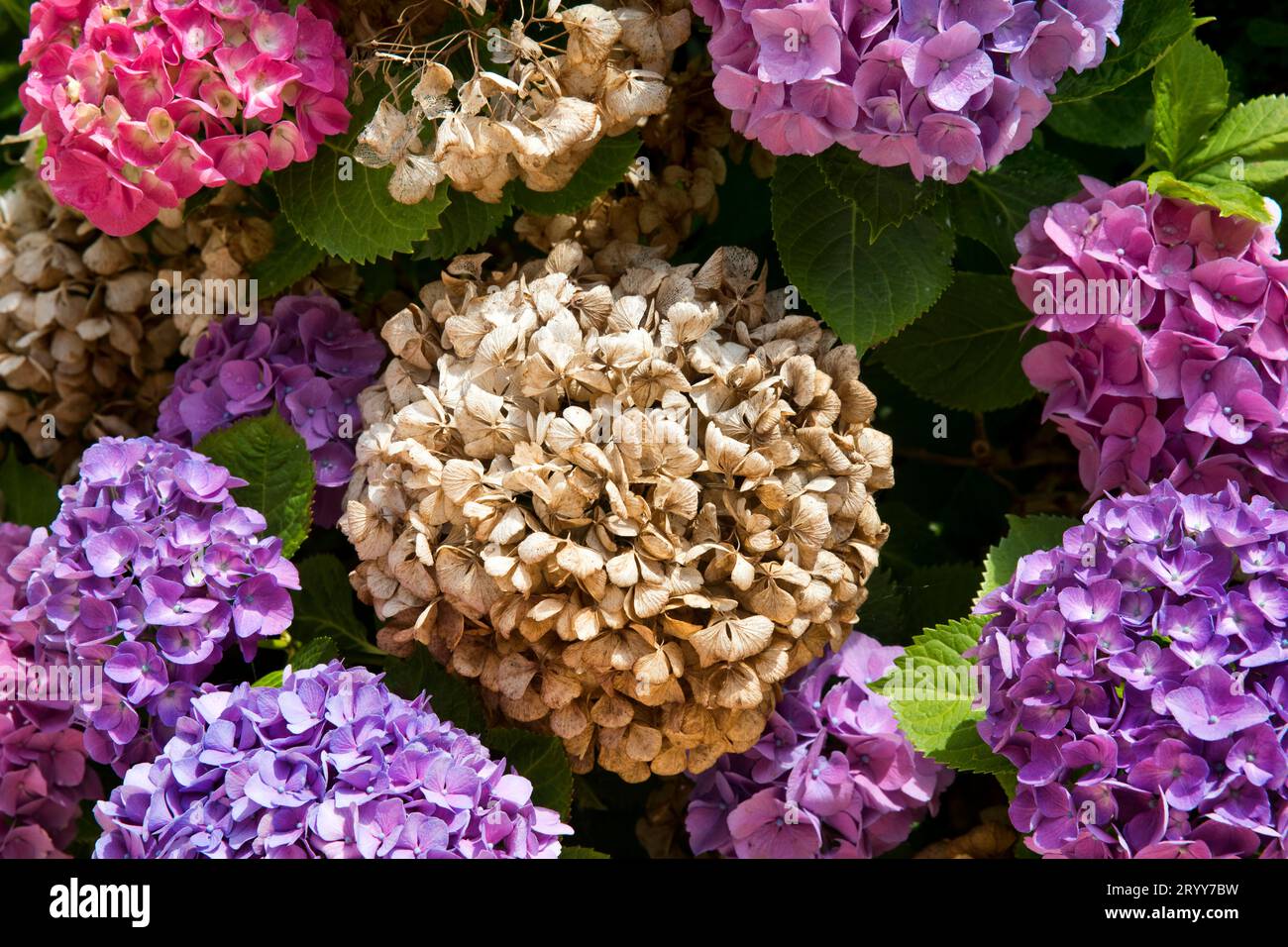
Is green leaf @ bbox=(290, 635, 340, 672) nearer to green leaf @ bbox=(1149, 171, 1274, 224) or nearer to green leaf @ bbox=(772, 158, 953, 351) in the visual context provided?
green leaf @ bbox=(772, 158, 953, 351)

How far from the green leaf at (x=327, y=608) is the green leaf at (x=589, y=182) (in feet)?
1.30

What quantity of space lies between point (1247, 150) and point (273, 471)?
94cm

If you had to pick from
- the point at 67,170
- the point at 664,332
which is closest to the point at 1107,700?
the point at 664,332

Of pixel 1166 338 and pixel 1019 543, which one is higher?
pixel 1166 338

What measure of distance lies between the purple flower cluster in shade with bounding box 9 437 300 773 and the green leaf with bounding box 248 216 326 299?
227mm

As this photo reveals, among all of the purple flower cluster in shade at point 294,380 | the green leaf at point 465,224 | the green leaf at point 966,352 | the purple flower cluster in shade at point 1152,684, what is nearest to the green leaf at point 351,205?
the green leaf at point 465,224

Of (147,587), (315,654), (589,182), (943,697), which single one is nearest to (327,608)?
(315,654)

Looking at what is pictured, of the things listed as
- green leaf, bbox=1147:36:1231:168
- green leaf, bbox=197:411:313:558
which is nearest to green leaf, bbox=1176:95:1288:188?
green leaf, bbox=1147:36:1231:168

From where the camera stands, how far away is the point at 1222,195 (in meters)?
1.20

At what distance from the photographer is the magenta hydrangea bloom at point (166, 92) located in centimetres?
114

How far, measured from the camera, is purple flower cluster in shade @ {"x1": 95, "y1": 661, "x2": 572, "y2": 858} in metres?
0.97

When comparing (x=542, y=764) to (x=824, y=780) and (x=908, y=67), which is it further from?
(x=908, y=67)

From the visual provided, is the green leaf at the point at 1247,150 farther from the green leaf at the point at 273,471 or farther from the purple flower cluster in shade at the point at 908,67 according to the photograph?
the green leaf at the point at 273,471

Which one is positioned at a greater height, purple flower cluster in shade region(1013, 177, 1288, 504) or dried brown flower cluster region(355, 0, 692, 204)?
dried brown flower cluster region(355, 0, 692, 204)
